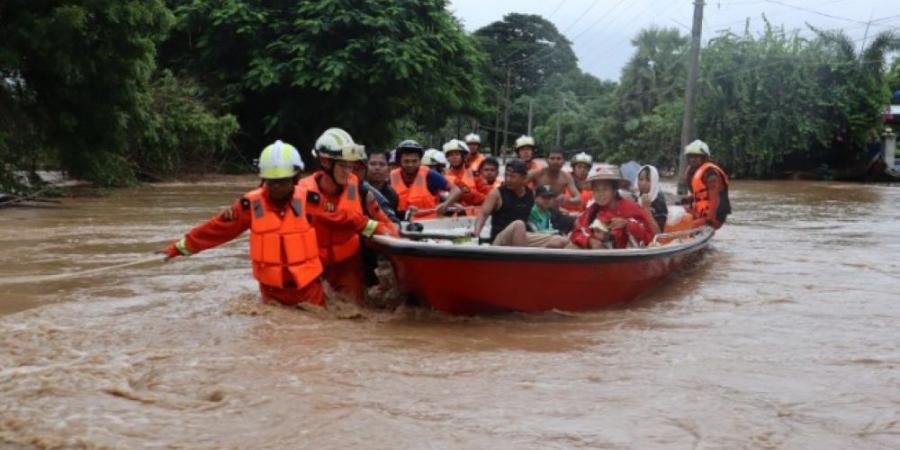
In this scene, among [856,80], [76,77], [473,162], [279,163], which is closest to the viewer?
[279,163]

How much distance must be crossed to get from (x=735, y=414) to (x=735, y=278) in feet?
17.1

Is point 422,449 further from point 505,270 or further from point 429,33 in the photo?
point 429,33

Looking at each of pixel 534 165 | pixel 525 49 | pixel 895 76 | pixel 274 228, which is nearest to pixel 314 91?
pixel 534 165

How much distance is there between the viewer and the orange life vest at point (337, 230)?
20.6ft

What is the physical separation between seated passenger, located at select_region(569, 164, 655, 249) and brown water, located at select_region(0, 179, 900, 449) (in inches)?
23.5

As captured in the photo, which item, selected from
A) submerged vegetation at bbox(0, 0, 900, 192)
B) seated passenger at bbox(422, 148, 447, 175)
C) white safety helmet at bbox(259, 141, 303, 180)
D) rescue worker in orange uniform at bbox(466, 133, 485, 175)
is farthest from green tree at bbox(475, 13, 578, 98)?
white safety helmet at bbox(259, 141, 303, 180)

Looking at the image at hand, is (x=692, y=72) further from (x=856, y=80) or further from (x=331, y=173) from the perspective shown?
(x=331, y=173)

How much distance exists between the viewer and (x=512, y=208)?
7.13 m

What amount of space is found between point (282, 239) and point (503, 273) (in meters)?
1.56

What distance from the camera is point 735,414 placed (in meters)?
4.52

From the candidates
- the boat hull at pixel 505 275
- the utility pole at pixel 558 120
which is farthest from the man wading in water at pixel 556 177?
the utility pole at pixel 558 120

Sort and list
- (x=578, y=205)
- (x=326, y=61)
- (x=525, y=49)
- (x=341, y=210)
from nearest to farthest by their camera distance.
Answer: (x=341, y=210) → (x=578, y=205) → (x=326, y=61) → (x=525, y=49)

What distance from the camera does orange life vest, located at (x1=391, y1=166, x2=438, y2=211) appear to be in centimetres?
909

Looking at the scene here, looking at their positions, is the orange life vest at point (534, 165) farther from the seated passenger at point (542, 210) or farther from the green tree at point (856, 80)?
the green tree at point (856, 80)
